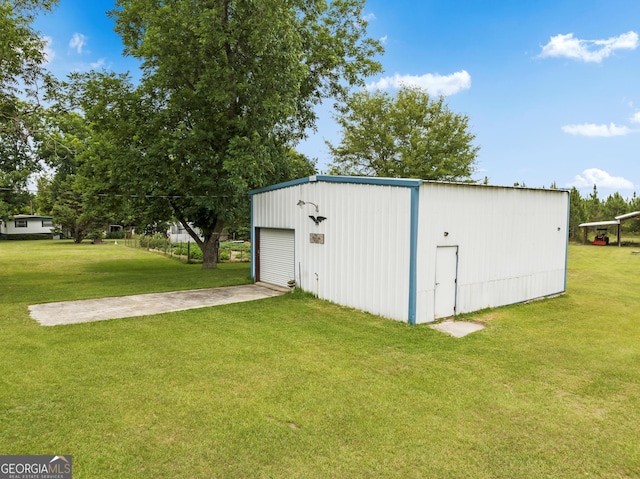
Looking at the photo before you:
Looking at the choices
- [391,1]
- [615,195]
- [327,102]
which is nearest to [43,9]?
[327,102]

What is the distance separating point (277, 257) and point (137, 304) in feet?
13.7

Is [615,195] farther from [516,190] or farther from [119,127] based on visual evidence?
[119,127]

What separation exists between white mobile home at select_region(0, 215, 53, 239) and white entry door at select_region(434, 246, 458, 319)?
43.6 meters

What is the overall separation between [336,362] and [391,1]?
17077 millimetres

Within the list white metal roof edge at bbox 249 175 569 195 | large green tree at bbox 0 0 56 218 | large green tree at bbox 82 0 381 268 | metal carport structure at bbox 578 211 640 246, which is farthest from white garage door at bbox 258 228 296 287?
metal carport structure at bbox 578 211 640 246

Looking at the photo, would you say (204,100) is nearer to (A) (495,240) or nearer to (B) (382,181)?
(B) (382,181)

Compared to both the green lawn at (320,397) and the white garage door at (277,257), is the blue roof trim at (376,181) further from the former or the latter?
the green lawn at (320,397)

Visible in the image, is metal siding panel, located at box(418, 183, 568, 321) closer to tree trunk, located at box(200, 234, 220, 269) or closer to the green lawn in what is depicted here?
the green lawn

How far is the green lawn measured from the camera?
3.32 metres

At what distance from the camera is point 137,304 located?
354 inches

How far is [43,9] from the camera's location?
12406 mm

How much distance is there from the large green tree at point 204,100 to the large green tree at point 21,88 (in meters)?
1.82

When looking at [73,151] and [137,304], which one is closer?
[137,304]

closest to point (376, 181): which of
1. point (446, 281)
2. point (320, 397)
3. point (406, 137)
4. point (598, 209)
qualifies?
point (446, 281)
